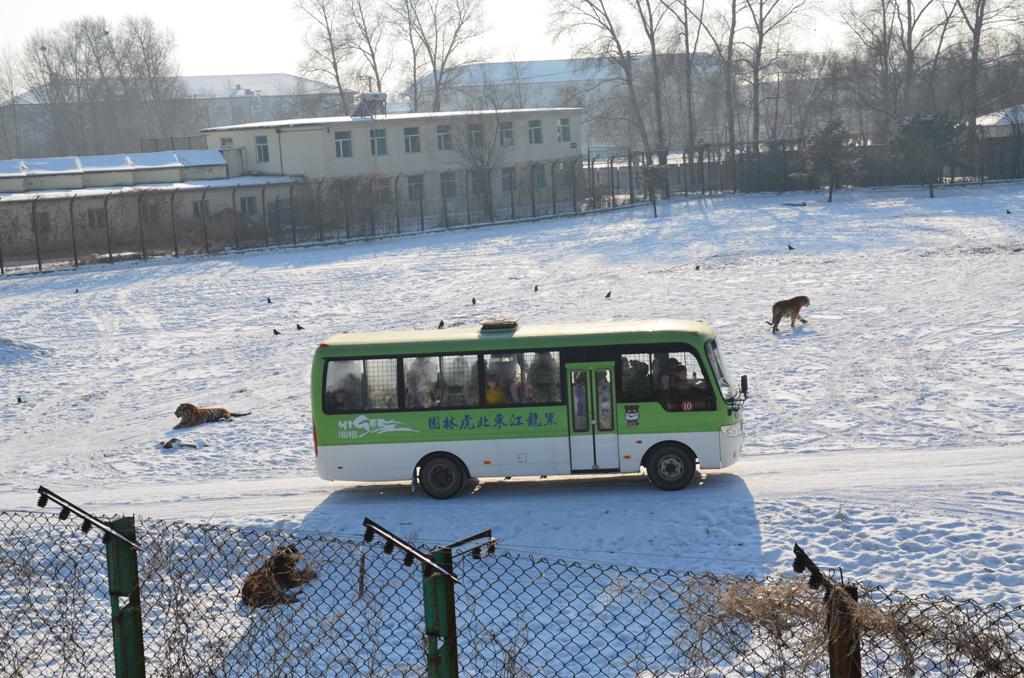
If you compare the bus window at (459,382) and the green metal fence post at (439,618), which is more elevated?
the green metal fence post at (439,618)

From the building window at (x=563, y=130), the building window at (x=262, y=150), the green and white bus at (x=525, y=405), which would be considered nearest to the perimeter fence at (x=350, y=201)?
the building window at (x=262, y=150)

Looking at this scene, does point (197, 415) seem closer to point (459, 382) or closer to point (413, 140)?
point (459, 382)

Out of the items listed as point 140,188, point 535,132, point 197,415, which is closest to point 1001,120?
point 535,132

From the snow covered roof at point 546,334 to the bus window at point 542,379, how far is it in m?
0.22

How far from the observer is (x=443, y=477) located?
15688 mm

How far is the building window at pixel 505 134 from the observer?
2491 inches

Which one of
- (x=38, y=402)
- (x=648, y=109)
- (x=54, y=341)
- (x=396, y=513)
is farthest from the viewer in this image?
(x=648, y=109)

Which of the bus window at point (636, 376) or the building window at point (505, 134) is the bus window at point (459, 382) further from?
the building window at point (505, 134)

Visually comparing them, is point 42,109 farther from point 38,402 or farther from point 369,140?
point 38,402

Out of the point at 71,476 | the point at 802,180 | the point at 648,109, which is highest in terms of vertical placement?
the point at 648,109

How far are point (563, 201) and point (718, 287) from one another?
30387 millimetres

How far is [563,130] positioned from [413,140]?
9723 mm

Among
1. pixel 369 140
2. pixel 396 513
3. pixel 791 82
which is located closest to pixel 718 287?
pixel 396 513

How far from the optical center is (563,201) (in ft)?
201
